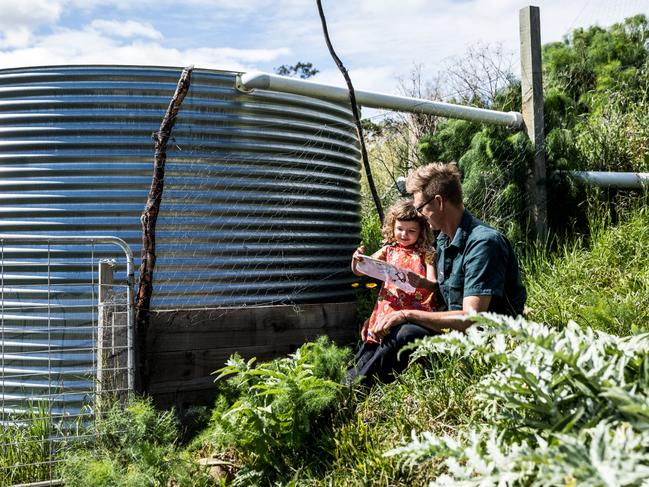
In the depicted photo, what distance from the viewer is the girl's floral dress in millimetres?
4699

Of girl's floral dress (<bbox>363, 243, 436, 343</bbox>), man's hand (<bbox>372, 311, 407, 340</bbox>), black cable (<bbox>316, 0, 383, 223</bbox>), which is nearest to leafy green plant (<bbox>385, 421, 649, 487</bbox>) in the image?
man's hand (<bbox>372, 311, 407, 340</bbox>)

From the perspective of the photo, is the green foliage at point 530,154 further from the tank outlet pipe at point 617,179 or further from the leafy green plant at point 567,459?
the leafy green plant at point 567,459

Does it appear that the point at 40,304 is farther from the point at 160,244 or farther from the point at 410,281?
the point at 410,281

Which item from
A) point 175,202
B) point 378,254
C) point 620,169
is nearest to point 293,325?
point 378,254

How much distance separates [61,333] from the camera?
16.0 ft

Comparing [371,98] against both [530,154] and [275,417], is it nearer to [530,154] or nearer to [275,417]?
[530,154]

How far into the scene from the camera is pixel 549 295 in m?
5.47

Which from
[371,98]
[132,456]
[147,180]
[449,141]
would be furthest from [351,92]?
[132,456]

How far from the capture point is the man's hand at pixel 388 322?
4.26 m

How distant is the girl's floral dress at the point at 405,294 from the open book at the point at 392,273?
66 millimetres

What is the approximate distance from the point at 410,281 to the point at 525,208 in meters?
2.46

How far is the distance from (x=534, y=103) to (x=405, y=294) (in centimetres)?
282

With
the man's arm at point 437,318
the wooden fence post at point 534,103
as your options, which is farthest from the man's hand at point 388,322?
the wooden fence post at point 534,103

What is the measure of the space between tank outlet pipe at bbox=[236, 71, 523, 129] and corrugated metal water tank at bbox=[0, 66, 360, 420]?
0.40 feet
